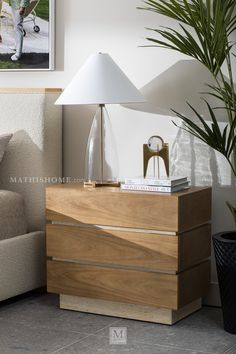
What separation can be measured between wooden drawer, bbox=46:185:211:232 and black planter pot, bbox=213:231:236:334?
0.21 metres

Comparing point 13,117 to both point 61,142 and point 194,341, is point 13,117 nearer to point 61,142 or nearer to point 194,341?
point 61,142

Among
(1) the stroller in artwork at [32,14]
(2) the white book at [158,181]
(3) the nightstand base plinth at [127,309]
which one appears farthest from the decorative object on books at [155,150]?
(1) the stroller in artwork at [32,14]

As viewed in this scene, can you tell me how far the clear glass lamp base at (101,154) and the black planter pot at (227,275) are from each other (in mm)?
691

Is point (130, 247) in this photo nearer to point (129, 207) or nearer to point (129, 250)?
point (129, 250)

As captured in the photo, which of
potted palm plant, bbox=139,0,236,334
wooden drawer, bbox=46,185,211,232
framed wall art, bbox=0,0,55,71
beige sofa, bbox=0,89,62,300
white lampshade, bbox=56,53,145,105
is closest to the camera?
potted palm plant, bbox=139,0,236,334

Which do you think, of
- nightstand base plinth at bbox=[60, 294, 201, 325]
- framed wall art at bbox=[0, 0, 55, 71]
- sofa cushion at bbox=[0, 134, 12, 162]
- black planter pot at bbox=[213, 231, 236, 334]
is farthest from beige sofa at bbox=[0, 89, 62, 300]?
black planter pot at bbox=[213, 231, 236, 334]

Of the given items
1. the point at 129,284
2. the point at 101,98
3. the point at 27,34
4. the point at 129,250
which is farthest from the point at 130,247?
the point at 27,34

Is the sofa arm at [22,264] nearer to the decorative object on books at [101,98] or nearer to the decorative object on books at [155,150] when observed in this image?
the decorative object on books at [101,98]

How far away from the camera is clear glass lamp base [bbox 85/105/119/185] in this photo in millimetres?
3701

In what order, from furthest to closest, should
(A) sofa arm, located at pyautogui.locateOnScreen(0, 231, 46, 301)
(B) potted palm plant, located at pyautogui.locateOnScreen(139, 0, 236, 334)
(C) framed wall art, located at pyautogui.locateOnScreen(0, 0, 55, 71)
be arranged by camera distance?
(C) framed wall art, located at pyautogui.locateOnScreen(0, 0, 55, 71) < (A) sofa arm, located at pyautogui.locateOnScreen(0, 231, 46, 301) < (B) potted palm plant, located at pyautogui.locateOnScreen(139, 0, 236, 334)

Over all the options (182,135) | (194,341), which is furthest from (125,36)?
(194,341)

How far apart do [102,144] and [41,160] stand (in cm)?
43

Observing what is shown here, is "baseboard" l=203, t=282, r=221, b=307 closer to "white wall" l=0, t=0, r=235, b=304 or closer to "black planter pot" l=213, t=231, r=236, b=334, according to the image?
"white wall" l=0, t=0, r=235, b=304

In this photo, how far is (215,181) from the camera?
3.72 metres
